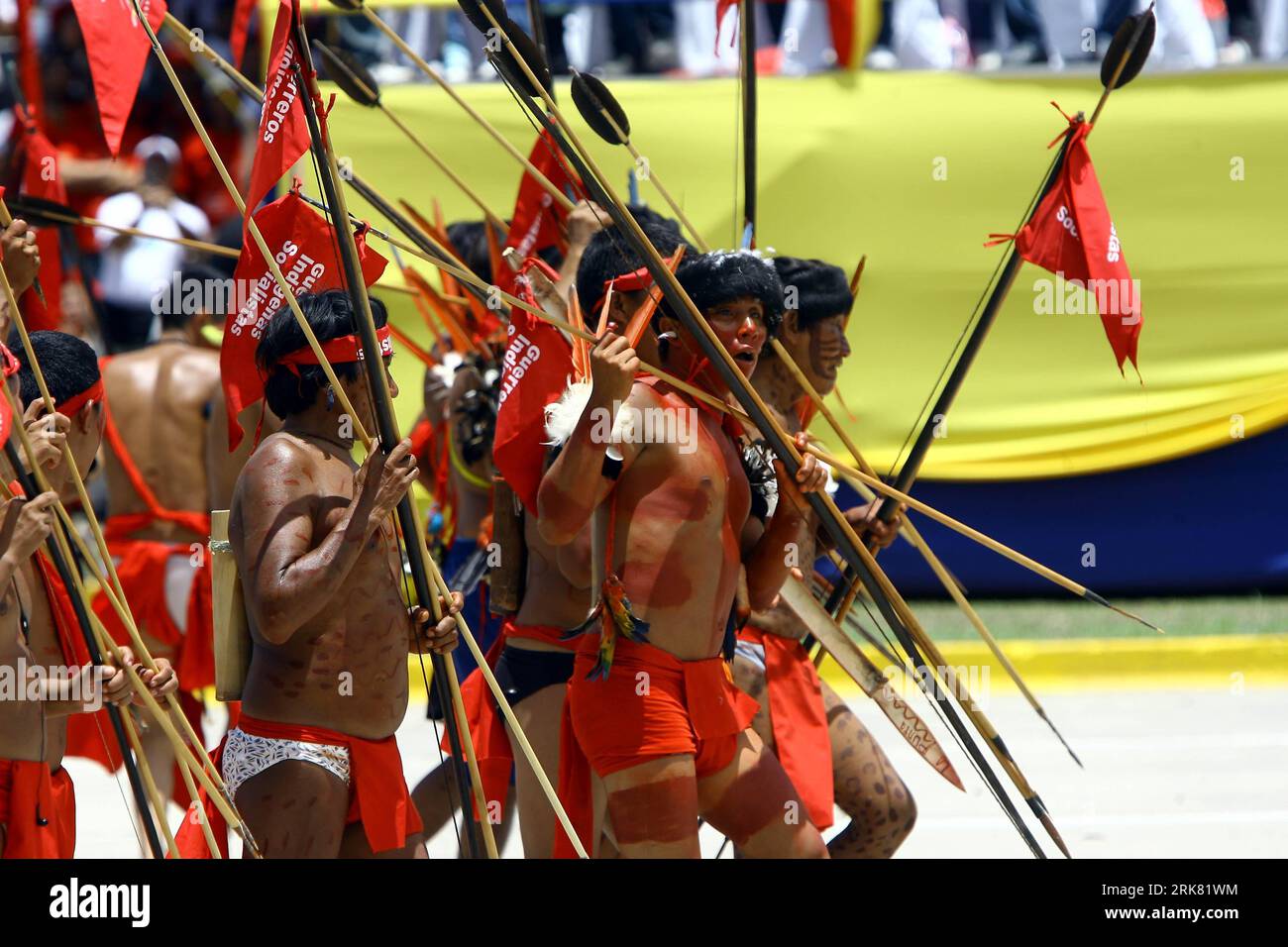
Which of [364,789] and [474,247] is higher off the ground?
[474,247]

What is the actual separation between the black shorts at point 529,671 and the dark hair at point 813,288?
1091 millimetres

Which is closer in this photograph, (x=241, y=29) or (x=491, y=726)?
(x=491, y=726)

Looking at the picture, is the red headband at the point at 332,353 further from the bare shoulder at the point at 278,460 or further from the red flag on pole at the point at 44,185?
the red flag on pole at the point at 44,185

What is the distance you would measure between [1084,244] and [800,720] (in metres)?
1.36

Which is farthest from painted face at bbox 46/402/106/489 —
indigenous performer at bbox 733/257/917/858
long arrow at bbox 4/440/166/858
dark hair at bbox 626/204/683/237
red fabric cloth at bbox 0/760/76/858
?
indigenous performer at bbox 733/257/917/858

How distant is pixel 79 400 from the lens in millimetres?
4090

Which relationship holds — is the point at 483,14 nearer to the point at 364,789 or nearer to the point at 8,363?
the point at 8,363

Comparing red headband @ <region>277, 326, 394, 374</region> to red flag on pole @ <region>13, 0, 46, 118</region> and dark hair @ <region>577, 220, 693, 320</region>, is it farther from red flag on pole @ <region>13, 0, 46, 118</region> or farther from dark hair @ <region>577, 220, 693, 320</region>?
red flag on pole @ <region>13, 0, 46, 118</region>

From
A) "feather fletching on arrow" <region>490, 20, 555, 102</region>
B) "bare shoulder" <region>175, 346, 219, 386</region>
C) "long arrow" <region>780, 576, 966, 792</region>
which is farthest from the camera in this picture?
"bare shoulder" <region>175, 346, 219, 386</region>

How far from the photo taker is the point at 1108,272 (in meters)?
4.80

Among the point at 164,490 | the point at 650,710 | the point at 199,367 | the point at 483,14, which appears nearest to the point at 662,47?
the point at 199,367

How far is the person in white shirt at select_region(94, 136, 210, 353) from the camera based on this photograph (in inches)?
384

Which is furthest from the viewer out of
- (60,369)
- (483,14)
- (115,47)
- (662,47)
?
(662,47)

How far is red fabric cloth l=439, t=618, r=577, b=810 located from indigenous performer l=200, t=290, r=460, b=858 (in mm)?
812
